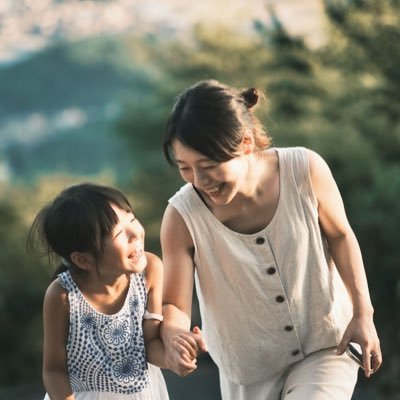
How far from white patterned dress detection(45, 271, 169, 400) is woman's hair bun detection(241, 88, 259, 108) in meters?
0.52

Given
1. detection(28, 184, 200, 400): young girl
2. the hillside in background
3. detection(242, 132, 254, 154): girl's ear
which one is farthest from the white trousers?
the hillside in background

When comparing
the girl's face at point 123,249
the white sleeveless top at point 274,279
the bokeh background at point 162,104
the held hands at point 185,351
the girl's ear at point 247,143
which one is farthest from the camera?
the bokeh background at point 162,104

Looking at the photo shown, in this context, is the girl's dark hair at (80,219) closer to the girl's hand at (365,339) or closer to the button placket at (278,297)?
the button placket at (278,297)

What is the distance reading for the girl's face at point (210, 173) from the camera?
2232mm

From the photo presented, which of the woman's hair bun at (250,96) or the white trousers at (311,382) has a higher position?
the woman's hair bun at (250,96)

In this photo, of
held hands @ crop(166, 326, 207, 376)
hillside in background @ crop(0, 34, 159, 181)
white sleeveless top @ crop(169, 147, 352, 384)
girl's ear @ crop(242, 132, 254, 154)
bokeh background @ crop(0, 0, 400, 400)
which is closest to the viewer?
held hands @ crop(166, 326, 207, 376)

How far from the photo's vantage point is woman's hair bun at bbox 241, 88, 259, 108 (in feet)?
7.84

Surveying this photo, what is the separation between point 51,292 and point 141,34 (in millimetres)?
4614

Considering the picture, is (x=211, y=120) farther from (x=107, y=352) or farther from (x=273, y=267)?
(x=107, y=352)

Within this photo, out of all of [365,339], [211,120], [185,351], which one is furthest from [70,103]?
[185,351]

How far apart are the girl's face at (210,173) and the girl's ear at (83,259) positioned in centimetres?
30

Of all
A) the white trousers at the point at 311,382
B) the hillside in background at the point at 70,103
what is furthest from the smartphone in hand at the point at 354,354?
the hillside in background at the point at 70,103

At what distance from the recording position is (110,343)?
2.30m

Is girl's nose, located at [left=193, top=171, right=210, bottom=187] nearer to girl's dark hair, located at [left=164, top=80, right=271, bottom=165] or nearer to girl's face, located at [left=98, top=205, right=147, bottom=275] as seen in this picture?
girl's dark hair, located at [left=164, top=80, right=271, bottom=165]
